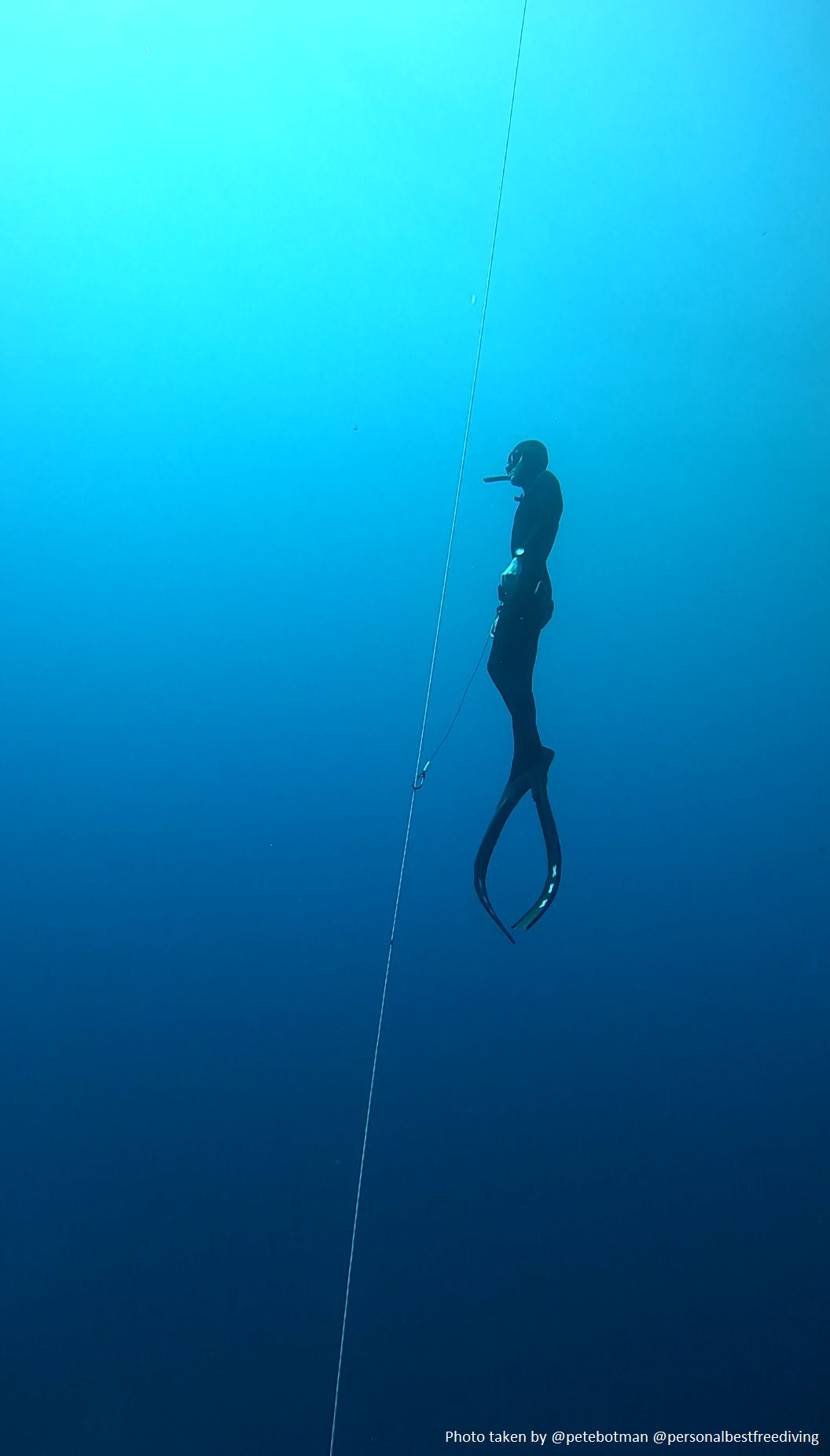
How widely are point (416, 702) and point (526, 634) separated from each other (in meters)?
0.18

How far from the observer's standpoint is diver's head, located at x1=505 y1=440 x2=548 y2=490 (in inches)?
41.0

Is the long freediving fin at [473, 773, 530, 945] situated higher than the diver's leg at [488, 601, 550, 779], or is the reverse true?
the diver's leg at [488, 601, 550, 779]

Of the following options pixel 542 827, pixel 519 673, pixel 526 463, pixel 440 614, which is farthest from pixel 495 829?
pixel 526 463

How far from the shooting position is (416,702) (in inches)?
43.7

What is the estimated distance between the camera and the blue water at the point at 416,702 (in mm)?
1091

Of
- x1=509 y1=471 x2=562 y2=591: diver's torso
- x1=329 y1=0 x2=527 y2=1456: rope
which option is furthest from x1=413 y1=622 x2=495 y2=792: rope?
x1=509 y1=471 x2=562 y2=591: diver's torso

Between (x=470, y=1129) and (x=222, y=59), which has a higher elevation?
(x=222, y=59)

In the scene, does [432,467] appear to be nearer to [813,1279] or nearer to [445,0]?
[445,0]

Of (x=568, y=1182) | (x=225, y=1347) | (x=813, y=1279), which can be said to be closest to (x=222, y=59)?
(x=568, y=1182)

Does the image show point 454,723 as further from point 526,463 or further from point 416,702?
point 526,463

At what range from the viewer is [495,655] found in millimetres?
1043

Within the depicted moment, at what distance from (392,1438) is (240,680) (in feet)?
3.47

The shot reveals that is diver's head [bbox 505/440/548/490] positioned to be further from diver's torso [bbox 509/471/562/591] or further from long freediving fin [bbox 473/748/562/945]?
long freediving fin [bbox 473/748/562/945]

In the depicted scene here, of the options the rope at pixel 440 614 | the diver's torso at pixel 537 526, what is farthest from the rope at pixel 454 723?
the diver's torso at pixel 537 526
